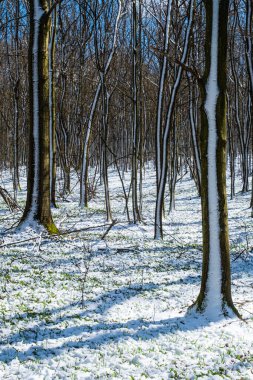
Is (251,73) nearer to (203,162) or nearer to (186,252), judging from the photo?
(186,252)

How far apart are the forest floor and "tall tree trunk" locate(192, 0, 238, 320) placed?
0.47 metres

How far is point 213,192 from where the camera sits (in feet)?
18.0

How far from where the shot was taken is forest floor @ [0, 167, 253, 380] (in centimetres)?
427

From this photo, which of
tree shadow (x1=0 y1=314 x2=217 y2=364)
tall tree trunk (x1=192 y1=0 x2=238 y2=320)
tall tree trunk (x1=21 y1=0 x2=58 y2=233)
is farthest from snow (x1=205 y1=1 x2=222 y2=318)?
tall tree trunk (x1=21 y1=0 x2=58 y2=233)

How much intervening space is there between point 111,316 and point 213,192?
246 centimetres

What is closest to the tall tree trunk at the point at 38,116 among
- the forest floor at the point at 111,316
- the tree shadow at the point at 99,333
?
the forest floor at the point at 111,316

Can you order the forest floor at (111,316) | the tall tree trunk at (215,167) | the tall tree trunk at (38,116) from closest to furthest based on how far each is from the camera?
1. the forest floor at (111,316)
2. the tall tree trunk at (215,167)
3. the tall tree trunk at (38,116)

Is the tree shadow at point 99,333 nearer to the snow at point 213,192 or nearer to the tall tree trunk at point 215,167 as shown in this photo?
the snow at point 213,192

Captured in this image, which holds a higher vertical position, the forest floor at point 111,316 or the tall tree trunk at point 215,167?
the tall tree trunk at point 215,167

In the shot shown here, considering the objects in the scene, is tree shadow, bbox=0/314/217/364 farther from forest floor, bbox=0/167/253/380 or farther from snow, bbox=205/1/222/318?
snow, bbox=205/1/222/318

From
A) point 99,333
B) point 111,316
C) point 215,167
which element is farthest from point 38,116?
point 99,333

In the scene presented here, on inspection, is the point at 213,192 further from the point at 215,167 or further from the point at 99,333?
the point at 99,333

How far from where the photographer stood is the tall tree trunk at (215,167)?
533cm

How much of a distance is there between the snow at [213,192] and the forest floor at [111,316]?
369 mm
